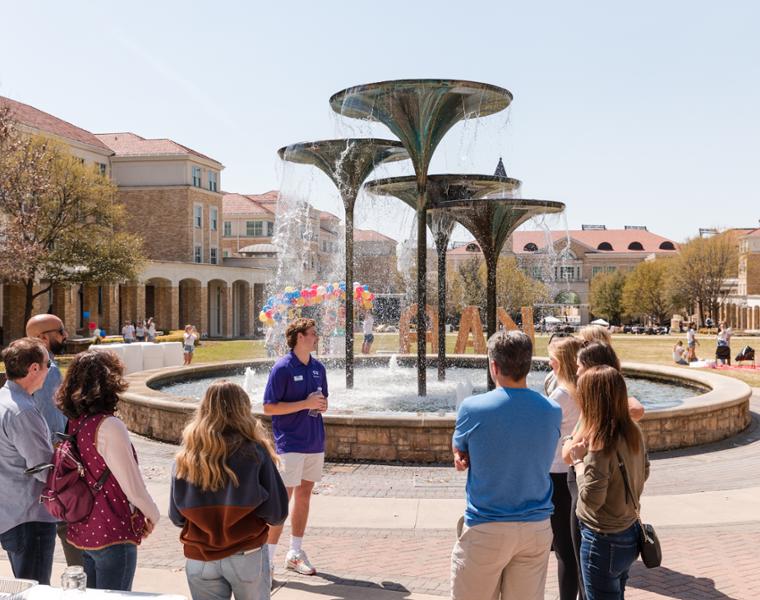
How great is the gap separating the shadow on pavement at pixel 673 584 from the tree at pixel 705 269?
71.5 metres

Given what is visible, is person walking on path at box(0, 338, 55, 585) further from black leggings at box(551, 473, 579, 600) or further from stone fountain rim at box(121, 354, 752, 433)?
stone fountain rim at box(121, 354, 752, 433)

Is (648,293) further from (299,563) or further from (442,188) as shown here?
(299,563)

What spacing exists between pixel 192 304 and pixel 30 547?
50523mm

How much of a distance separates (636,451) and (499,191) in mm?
15308

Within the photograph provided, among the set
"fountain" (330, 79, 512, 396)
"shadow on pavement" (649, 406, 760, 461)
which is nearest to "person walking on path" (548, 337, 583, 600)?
"shadow on pavement" (649, 406, 760, 461)

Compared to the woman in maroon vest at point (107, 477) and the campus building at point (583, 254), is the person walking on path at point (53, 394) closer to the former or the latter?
the woman in maroon vest at point (107, 477)

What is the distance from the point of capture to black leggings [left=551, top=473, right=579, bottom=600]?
5.04 meters

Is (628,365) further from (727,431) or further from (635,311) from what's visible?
(635,311)

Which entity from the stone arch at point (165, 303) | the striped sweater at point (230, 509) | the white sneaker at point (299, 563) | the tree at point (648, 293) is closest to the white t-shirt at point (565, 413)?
the white sneaker at point (299, 563)

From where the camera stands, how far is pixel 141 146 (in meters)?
55.4

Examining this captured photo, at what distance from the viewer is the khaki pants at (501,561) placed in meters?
3.73

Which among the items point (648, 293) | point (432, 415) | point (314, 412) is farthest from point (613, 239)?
point (314, 412)

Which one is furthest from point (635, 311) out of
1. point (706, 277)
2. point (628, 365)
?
point (628, 365)

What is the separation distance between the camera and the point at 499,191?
62.0 feet
